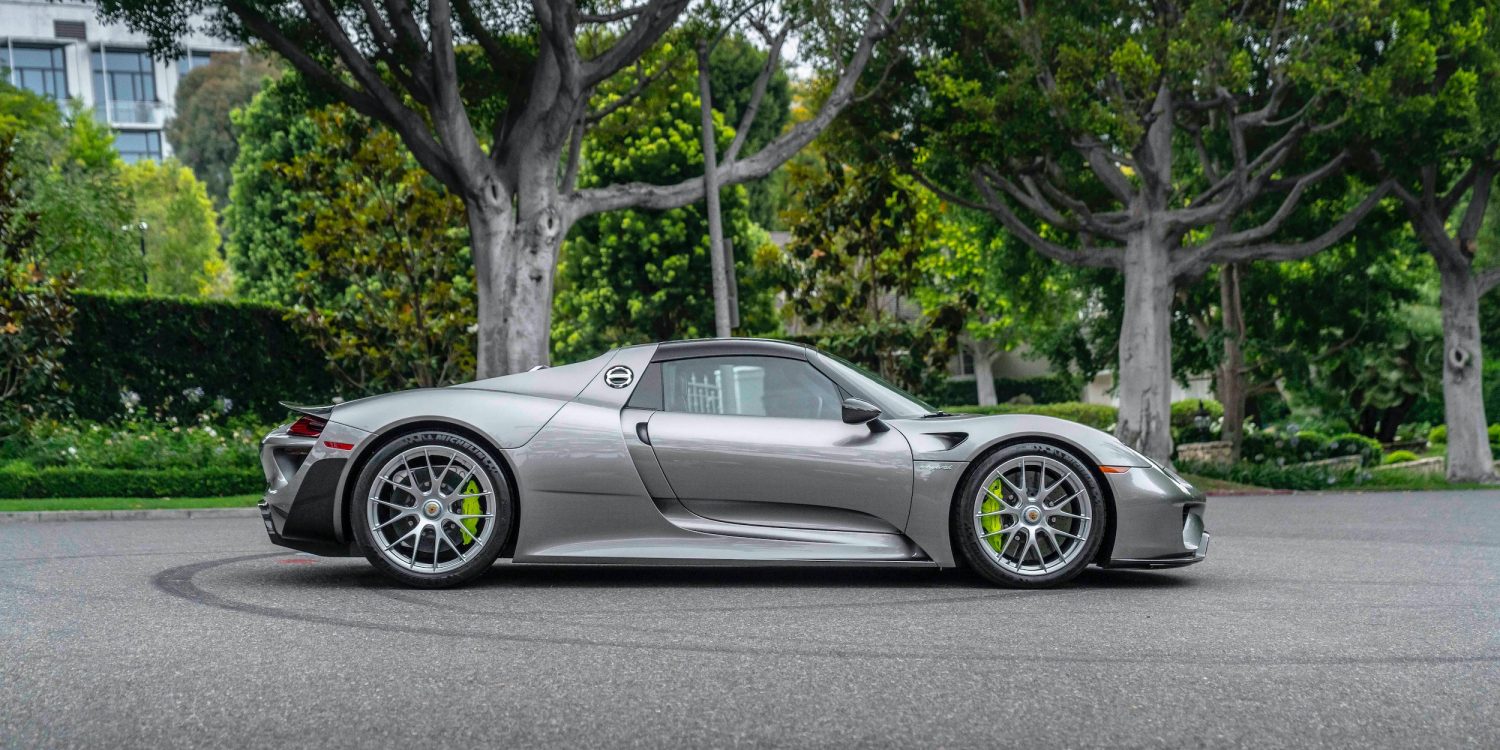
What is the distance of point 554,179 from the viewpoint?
15922 millimetres

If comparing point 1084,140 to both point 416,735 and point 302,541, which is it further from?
point 416,735

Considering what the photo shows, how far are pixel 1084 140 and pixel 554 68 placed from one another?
7678 millimetres

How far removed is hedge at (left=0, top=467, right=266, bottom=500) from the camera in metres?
14.2

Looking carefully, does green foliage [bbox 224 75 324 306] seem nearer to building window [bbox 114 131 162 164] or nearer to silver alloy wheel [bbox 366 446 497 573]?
silver alloy wheel [bbox 366 446 497 573]

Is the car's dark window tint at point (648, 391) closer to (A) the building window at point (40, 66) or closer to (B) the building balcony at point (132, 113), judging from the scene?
(B) the building balcony at point (132, 113)

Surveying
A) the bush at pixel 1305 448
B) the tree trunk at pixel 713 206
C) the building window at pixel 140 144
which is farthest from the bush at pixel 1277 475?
the building window at pixel 140 144

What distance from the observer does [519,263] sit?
15641 mm

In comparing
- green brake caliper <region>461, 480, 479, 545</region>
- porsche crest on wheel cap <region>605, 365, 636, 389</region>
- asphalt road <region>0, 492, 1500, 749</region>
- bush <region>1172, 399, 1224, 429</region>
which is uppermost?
porsche crest on wheel cap <region>605, 365, 636, 389</region>

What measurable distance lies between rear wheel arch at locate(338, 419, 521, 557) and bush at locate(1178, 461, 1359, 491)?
55.4 ft

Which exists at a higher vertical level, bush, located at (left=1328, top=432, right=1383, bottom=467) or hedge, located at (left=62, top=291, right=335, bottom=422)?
hedge, located at (left=62, top=291, right=335, bottom=422)

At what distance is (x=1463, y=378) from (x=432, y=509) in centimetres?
2127

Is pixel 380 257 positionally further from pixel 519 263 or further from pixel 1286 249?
pixel 1286 249

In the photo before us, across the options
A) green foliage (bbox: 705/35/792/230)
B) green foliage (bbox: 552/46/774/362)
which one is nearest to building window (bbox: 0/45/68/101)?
green foliage (bbox: 705/35/792/230)

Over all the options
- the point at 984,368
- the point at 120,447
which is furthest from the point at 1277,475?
the point at 984,368
